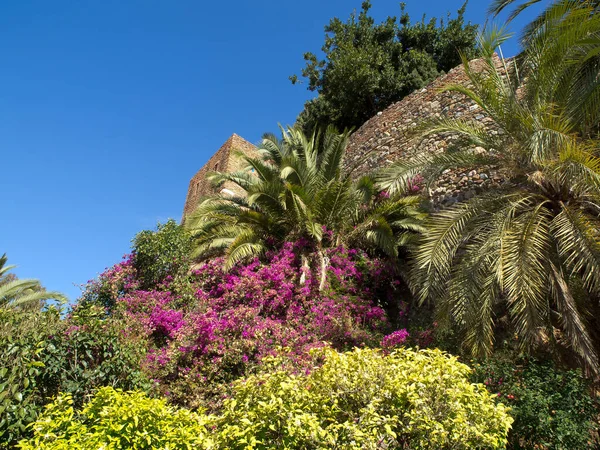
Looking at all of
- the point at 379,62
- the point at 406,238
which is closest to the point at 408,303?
the point at 406,238

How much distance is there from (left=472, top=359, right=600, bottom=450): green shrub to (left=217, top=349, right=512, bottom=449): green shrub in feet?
2.35

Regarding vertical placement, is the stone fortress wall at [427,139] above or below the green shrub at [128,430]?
above

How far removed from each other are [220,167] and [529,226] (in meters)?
12.1

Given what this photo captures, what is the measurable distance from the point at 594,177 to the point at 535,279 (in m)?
1.19

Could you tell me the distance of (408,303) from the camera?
7.24 m

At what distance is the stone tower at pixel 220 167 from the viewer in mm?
14609

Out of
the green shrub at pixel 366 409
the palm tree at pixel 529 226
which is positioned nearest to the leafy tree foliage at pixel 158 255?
the palm tree at pixel 529 226

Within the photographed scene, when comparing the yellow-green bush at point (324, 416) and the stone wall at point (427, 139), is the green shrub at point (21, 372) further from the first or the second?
the stone wall at point (427, 139)

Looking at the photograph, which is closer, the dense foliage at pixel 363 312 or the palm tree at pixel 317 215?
the dense foliage at pixel 363 312

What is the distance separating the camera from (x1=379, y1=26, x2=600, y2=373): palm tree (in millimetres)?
4480

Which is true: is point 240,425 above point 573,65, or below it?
below

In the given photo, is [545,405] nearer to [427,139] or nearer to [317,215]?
[317,215]

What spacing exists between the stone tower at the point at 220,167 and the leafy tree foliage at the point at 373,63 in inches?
98.0

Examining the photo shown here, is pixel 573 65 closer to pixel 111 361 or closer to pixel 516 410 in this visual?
pixel 516 410
